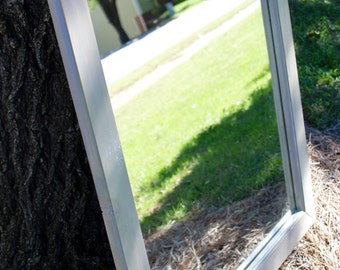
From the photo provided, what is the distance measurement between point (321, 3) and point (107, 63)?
445cm

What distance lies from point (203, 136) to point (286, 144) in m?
0.62

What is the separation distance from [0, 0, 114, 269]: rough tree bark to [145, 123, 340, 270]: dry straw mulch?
42 cm

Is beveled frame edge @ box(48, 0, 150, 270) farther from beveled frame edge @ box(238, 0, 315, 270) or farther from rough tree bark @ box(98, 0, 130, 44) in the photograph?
beveled frame edge @ box(238, 0, 315, 270)

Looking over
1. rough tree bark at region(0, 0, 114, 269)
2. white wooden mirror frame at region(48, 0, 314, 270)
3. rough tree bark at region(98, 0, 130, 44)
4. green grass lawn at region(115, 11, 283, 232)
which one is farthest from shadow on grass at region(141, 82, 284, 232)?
rough tree bark at region(98, 0, 130, 44)

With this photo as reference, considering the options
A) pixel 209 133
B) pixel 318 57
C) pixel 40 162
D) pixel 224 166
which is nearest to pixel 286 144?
pixel 224 166

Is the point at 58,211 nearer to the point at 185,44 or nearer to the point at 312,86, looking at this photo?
the point at 185,44

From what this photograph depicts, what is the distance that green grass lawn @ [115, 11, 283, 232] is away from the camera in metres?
2.71

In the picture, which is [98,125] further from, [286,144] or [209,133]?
[209,133]

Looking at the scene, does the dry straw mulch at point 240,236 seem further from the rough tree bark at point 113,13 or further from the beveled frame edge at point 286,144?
the rough tree bark at point 113,13

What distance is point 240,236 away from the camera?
3145mm

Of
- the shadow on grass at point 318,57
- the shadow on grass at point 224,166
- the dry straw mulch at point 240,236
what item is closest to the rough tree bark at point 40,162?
the dry straw mulch at point 240,236

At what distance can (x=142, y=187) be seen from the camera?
2.67 meters

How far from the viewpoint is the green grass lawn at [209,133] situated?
8.90 feet

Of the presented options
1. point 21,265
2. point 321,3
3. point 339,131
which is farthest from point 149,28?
point 321,3
